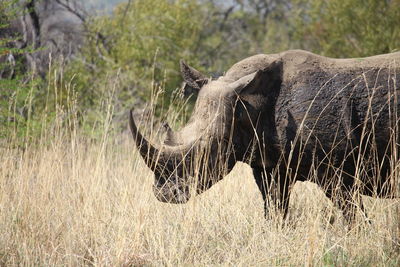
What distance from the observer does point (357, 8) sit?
17000 millimetres

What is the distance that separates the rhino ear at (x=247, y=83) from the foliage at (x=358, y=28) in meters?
10.9

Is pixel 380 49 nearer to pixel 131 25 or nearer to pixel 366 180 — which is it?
pixel 131 25

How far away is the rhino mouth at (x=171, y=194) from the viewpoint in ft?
15.4

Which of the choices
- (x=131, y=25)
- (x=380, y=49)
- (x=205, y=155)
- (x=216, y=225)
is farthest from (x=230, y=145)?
(x=380, y=49)

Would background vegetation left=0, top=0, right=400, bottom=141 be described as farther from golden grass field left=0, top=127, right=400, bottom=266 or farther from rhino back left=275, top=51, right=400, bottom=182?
rhino back left=275, top=51, right=400, bottom=182

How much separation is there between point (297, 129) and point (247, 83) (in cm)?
57

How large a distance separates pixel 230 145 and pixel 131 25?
9.28m

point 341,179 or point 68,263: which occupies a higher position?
point 341,179

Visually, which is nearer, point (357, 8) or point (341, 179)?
point (341, 179)

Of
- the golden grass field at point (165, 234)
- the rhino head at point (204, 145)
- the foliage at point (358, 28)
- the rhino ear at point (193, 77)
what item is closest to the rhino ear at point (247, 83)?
the rhino head at point (204, 145)

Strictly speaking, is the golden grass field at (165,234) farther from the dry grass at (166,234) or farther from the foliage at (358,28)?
the foliage at (358,28)

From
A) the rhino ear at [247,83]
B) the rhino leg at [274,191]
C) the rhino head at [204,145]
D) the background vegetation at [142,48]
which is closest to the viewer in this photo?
the rhino head at [204,145]

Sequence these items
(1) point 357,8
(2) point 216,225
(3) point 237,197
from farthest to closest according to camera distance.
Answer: (1) point 357,8
(3) point 237,197
(2) point 216,225

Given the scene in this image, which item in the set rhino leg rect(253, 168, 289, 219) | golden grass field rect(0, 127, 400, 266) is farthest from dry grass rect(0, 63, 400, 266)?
rhino leg rect(253, 168, 289, 219)
